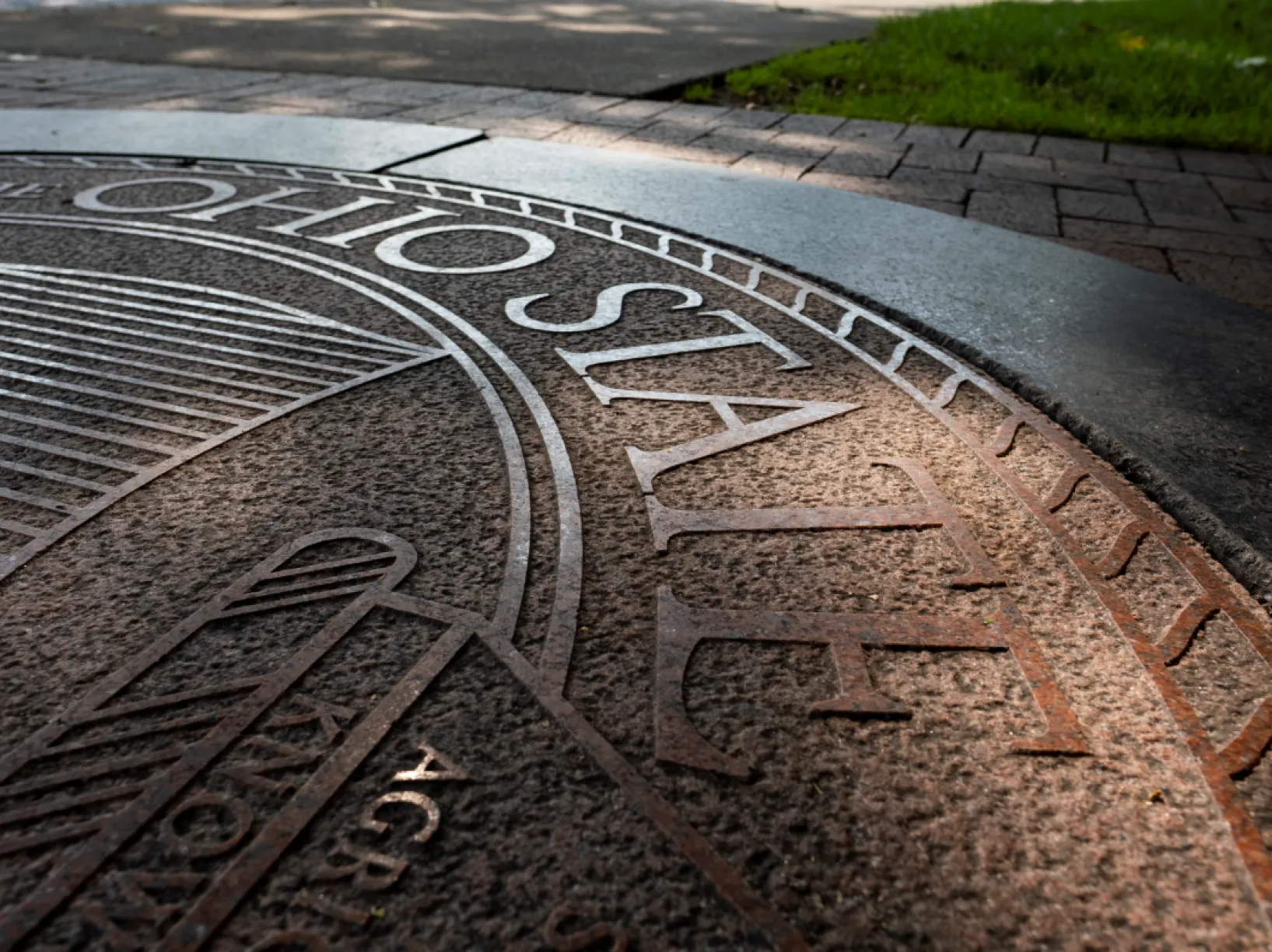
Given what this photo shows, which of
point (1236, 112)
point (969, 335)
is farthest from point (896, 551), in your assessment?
point (1236, 112)

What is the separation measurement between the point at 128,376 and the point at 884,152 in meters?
3.24

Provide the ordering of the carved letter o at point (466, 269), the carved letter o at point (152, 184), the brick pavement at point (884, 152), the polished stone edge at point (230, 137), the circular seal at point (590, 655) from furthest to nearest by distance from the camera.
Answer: the polished stone edge at point (230, 137), the brick pavement at point (884, 152), the carved letter o at point (152, 184), the carved letter o at point (466, 269), the circular seal at point (590, 655)

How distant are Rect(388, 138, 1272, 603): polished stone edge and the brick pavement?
35cm

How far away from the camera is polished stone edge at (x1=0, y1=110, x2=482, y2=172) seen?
12.0ft

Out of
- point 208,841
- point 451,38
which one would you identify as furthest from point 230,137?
point 451,38

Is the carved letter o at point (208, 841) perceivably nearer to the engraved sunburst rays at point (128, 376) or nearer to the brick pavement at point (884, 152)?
the engraved sunburst rays at point (128, 376)

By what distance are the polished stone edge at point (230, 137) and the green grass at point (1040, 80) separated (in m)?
1.93

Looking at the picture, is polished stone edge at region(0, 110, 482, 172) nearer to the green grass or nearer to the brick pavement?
the brick pavement

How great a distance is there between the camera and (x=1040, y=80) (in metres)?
6.09

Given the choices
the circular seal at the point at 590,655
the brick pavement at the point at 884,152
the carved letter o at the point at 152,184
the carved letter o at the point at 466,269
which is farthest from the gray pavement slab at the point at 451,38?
the circular seal at the point at 590,655

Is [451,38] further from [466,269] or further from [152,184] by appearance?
[466,269]

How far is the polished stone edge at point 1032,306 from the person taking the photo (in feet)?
6.06

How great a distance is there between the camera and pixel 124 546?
4.96 feet

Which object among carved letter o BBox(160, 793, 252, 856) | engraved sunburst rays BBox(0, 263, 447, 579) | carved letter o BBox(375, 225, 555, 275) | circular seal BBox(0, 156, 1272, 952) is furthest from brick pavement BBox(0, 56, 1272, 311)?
carved letter o BBox(160, 793, 252, 856)
